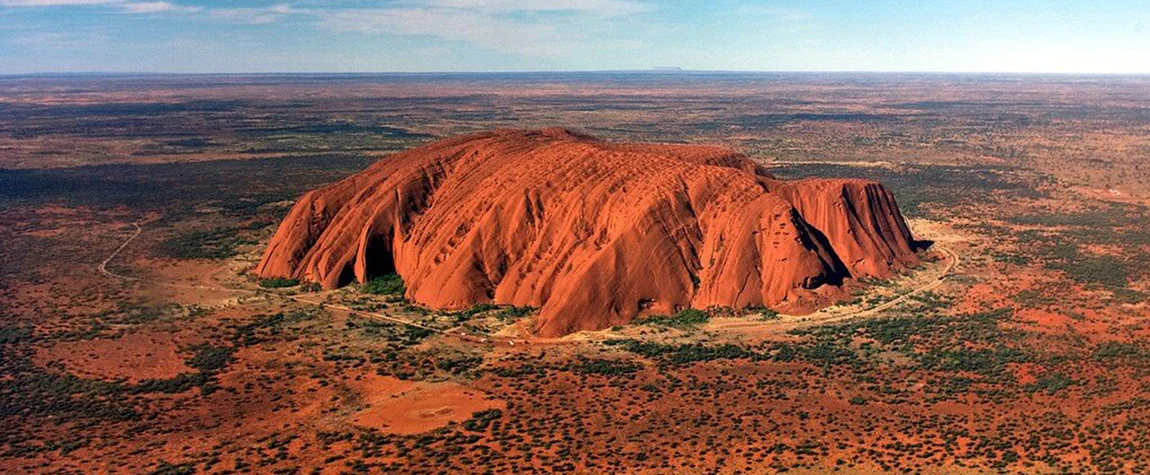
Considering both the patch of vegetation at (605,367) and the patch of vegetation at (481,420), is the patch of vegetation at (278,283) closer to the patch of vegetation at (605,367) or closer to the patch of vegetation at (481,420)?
the patch of vegetation at (605,367)

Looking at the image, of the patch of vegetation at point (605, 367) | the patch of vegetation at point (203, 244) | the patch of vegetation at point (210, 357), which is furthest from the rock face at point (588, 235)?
the patch of vegetation at point (210, 357)

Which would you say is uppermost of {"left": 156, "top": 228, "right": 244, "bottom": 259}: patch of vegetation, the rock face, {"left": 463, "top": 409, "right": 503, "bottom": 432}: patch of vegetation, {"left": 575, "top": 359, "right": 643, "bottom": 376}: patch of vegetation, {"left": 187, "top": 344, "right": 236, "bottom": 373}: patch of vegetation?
the rock face

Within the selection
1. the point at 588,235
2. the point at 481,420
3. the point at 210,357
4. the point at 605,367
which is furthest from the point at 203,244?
the point at 481,420

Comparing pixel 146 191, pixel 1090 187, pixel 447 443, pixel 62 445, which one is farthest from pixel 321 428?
pixel 1090 187

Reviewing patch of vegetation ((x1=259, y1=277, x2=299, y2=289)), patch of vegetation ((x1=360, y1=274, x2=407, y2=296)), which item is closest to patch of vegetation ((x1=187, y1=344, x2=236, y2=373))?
patch of vegetation ((x1=360, y1=274, x2=407, y2=296))

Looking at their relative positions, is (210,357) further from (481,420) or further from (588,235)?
(588,235)

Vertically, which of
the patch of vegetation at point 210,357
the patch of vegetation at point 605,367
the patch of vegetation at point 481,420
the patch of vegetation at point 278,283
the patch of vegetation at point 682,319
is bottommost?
the patch of vegetation at point 481,420

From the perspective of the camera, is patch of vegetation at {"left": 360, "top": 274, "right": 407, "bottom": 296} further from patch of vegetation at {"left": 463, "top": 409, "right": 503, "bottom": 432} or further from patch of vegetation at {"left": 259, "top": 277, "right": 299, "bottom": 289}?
patch of vegetation at {"left": 463, "top": 409, "right": 503, "bottom": 432}

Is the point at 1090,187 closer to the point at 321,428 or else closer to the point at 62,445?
the point at 321,428

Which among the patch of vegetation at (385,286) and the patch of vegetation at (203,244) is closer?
the patch of vegetation at (385,286)
